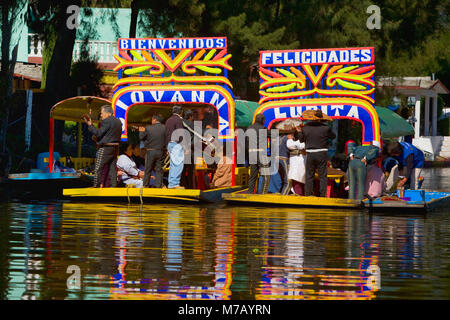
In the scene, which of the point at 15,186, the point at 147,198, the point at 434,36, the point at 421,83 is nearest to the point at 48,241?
the point at 147,198

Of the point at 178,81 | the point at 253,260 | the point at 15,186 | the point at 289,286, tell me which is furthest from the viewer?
the point at 15,186

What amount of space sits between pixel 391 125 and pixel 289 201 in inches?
594

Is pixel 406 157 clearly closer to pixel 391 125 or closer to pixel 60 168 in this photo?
pixel 60 168

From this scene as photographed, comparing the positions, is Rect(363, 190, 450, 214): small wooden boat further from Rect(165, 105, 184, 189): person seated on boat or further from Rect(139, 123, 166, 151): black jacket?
Rect(139, 123, 166, 151): black jacket

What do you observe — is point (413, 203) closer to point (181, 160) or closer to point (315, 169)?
point (315, 169)

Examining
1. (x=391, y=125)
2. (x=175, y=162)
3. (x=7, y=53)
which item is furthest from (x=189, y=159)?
(x=391, y=125)

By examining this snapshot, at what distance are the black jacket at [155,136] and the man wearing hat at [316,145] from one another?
2783 mm

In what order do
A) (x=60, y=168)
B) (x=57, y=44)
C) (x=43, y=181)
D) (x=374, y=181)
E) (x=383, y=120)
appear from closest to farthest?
(x=374, y=181)
(x=43, y=181)
(x=60, y=168)
(x=57, y=44)
(x=383, y=120)

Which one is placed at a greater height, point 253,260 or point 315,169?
point 315,169

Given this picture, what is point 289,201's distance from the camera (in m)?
19.5

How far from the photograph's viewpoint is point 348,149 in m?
19.8

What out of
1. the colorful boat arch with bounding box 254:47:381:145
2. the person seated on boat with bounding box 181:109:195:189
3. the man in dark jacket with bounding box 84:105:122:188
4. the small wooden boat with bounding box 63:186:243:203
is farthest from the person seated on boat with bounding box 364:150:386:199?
the man in dark jacket with bounding box 84:105:122:188

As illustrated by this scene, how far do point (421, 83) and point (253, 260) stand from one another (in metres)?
43.5
